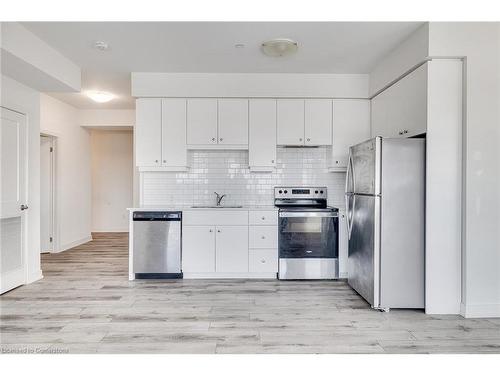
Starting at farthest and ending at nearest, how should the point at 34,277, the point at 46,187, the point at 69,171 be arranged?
the point at 69,171 → the point at 46,187 → the point at 34,277

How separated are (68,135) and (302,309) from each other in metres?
5.23

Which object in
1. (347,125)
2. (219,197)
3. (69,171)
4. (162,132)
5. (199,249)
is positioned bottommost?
(199,249)

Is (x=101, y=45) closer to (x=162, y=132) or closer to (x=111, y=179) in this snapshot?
(x=162, y=132)

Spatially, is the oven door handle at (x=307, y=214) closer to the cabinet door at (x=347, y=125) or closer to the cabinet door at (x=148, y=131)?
the cabinet door at (x=347, y=125)

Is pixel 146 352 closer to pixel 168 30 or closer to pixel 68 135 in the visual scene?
pixel 168 30

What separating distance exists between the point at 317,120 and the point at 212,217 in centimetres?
189

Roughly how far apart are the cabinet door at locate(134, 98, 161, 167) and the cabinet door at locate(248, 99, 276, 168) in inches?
48.5

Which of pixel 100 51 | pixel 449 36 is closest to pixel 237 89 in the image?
pixel 100 51

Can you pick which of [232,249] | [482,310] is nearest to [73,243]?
[232,249]

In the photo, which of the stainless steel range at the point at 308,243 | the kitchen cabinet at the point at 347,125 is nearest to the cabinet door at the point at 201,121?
the stainless steel range at the point at 308,243

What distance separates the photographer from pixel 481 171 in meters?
2.88

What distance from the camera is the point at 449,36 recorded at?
2.90 metres

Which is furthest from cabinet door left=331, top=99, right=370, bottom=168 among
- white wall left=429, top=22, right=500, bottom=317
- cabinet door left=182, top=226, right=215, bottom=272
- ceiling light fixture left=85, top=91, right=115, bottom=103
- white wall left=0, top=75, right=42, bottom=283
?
white wall left=0, top=75, right=42, bottom=283

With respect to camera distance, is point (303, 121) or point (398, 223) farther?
point (303, 121)
